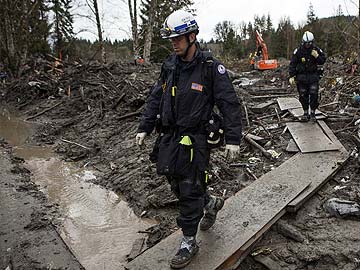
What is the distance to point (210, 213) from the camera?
3699 millimetres

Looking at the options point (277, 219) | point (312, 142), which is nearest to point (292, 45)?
point (312, 142)

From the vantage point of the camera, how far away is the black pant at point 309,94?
7.58m

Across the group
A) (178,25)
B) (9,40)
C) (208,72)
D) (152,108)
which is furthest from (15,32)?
(208,72)

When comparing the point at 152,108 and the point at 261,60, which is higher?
the point at 261,60

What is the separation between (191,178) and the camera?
3.24m

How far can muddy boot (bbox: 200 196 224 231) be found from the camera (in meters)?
3.70

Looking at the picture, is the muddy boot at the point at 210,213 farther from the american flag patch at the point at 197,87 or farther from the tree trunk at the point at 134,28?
the tree trunk at the point at 134,28

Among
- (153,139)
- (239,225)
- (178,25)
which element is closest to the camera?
(178,25)

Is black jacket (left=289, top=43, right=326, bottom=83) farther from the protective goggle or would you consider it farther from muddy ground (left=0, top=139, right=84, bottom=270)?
muddy ground (left=0, top=139, right=84, bottom=270)

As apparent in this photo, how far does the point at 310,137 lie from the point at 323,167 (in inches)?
60.4

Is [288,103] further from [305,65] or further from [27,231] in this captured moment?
[27,231]

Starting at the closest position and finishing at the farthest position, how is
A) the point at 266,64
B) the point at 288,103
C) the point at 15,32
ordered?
1. the point at 288,103
2. the point at 266,64
3. the point at 15,32

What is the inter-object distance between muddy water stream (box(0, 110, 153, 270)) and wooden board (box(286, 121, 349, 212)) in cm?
202

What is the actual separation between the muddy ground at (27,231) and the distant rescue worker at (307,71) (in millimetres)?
5697
